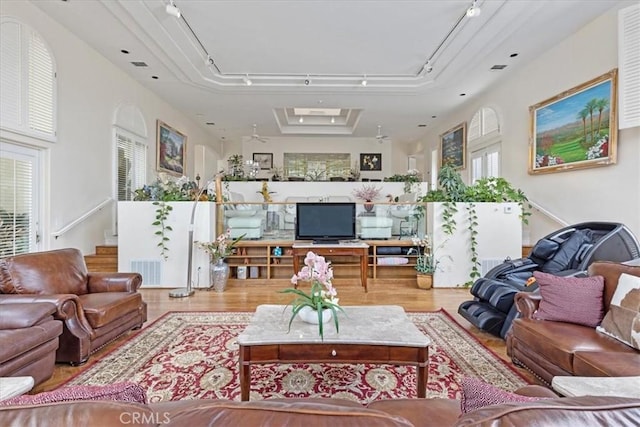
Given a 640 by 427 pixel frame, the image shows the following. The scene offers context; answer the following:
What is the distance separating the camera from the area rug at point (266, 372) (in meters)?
2.21

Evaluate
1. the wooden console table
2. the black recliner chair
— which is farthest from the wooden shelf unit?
the black recliner chair

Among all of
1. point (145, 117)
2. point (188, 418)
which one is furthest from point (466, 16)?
point (145, 117)

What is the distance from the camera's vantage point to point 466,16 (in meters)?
4.09

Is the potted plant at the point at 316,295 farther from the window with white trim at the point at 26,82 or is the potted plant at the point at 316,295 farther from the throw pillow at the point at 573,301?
the window with white trim at the point at 26,82

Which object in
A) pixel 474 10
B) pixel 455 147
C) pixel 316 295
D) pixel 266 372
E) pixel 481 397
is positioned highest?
pixel 474 10

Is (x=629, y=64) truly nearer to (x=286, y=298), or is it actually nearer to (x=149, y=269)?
(x=286, y=298)

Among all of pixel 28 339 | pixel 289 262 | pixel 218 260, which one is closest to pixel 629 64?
pixel 289 262

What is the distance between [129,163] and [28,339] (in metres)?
4.98

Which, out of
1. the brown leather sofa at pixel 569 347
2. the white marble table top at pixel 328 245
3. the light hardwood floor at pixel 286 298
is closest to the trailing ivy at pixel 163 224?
the light hardwood floor at pixel 286 298

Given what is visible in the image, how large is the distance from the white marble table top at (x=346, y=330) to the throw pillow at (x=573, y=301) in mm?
1052

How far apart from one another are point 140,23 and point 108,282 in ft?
10.8

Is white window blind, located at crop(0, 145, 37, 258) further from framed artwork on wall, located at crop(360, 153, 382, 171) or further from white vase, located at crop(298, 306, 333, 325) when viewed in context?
framed artwork on wall, located at crop(360, 153, 382, 171)

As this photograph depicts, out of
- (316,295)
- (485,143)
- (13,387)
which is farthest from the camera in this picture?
(485,143)

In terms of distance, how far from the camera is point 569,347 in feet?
6.59
